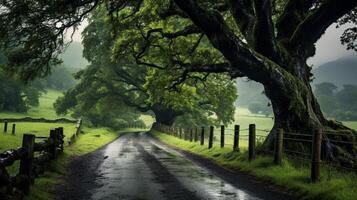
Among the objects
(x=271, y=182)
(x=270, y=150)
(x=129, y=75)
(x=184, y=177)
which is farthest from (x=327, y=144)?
(x=129, y=75)

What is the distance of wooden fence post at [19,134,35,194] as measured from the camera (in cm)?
828

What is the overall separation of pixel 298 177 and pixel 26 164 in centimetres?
761

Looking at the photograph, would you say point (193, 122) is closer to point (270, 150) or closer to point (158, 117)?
point (158, 117)

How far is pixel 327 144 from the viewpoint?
14.2 m

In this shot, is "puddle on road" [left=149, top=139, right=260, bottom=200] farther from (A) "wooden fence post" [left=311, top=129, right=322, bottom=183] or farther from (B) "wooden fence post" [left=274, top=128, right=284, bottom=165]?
(B) "wooden fence post" [left=274, top=128, right=284, bottom=165]

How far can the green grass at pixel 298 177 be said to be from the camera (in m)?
9.17

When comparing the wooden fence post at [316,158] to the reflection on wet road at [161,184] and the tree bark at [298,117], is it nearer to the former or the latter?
the reflection on wet road at [161,184]

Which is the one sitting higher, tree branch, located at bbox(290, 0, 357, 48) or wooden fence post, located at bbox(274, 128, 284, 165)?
tree branch, located at bbox(290, 0, 357, 48)

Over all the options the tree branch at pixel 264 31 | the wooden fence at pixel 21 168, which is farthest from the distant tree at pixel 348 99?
the wooden fence at pixel 21 168

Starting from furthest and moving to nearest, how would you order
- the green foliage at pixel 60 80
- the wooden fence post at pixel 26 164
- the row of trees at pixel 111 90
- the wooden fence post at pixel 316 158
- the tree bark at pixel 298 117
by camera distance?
the green foliage at pixel 60 80
the row of trees at pixel 111 90
the tree bark at pixel 298 117
the wooden fence post at pixel 316 158
the wooden fence post at pixel 26 164

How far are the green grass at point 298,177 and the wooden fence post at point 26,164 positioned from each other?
665 cm

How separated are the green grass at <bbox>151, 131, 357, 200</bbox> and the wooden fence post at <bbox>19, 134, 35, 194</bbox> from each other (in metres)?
6.65

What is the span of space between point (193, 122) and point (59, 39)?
4558 centimetres

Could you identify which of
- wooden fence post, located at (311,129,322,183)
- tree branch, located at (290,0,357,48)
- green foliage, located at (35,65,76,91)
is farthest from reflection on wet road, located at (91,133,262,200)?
green foliage, located at (35,65,76,91)
